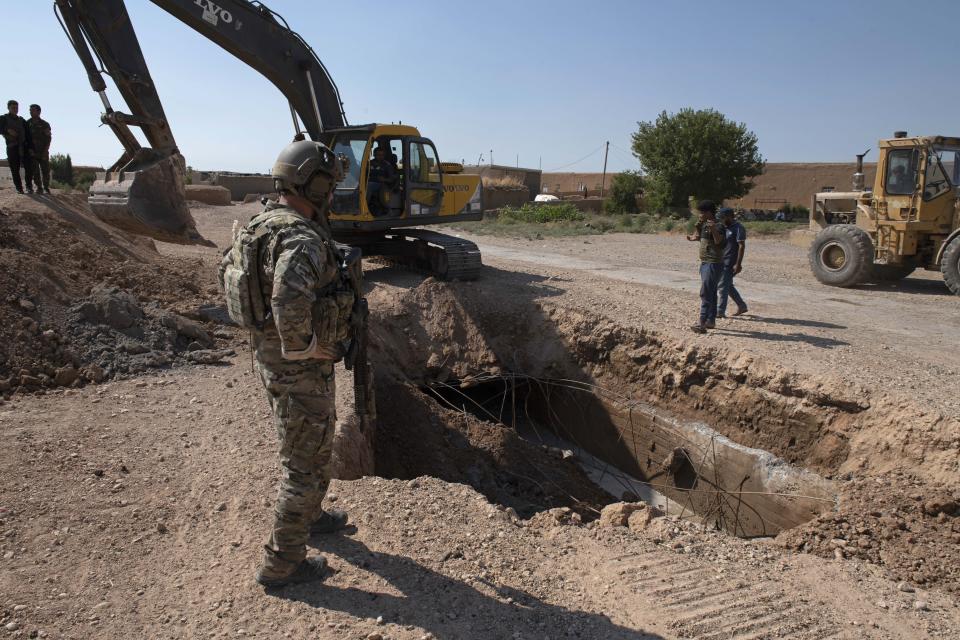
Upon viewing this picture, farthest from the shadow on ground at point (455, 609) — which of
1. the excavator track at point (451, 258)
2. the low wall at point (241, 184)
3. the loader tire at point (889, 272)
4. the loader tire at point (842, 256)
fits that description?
the low wall at point (241, 184)

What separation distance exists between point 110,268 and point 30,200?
2.04 meters

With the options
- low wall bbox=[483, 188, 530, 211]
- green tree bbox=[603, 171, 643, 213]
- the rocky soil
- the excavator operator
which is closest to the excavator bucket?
the rocky soil

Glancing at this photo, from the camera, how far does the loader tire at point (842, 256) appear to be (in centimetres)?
1089

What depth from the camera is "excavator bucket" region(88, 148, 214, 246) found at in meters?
→ 10.2

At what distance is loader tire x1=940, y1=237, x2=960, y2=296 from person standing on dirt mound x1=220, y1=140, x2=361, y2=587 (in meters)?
10.3

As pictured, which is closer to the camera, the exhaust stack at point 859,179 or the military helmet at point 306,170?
the military helmet at point 306,170

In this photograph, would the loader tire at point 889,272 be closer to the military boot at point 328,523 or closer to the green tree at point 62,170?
the military boot at point 328,523

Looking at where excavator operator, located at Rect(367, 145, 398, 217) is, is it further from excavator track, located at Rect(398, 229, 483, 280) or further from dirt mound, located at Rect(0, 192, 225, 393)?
dirt mound, located at Rect(0, 192, 225, 393)

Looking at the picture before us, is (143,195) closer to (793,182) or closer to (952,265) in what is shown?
(952,265)

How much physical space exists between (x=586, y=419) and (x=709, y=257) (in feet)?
8.24

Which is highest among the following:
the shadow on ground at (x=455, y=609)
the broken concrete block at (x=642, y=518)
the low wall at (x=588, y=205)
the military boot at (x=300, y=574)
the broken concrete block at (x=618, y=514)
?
the low wall at (x=588, y=205)

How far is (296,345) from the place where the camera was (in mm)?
2973

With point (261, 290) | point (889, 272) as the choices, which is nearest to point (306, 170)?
point (261, 290)

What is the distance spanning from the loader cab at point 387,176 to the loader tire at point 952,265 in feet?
25.4
